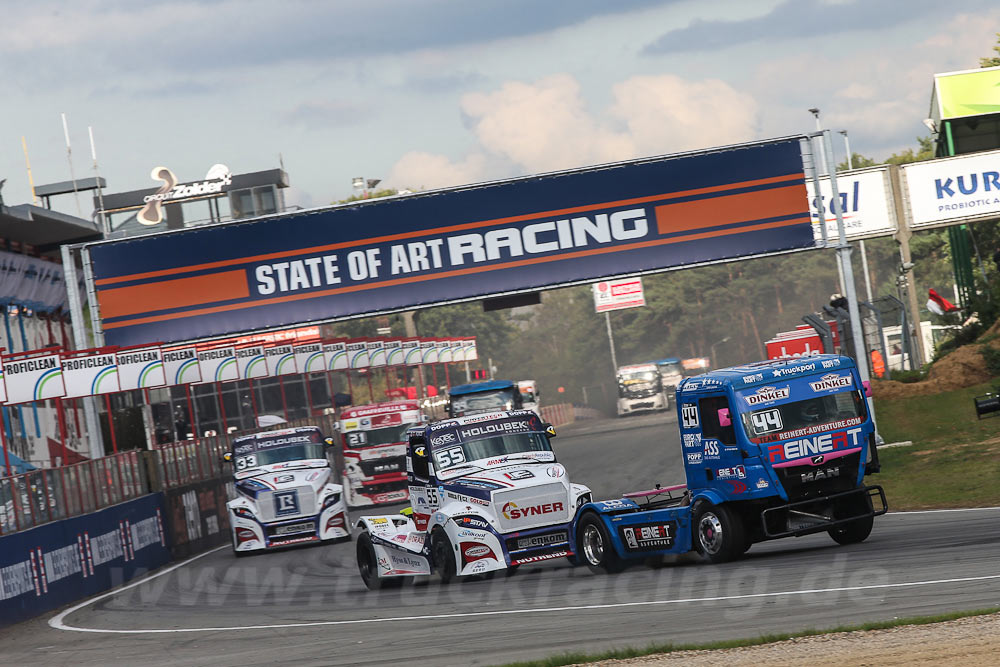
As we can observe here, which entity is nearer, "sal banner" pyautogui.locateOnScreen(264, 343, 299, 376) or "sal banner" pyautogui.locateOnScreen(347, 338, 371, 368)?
"sal banner" pyautogui.locateOnScreen(264, 343, 299, 376)

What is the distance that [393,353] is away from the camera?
4912 centimetres

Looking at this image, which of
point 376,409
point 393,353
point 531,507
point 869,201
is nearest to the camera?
point 531,507

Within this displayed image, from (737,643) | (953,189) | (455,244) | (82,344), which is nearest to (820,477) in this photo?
(737,643)

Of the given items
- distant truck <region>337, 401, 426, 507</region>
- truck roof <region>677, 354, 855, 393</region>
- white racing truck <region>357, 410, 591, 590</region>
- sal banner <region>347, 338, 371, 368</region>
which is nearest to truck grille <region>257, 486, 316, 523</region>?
white racing truck <region>357, 410, 591, 590</region>

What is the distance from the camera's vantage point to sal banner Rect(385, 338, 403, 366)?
159 ft

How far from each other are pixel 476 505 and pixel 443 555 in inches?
32.7

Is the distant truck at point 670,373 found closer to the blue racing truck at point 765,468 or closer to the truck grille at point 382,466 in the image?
the truck grille at point 382,466

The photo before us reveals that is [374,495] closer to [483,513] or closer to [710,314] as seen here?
[483,513]

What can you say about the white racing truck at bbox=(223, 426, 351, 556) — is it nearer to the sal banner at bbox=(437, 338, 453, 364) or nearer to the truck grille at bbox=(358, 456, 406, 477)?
the truck grille at bbox=(358, 456, 406, 477)

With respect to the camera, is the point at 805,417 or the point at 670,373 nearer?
the point at 805,417

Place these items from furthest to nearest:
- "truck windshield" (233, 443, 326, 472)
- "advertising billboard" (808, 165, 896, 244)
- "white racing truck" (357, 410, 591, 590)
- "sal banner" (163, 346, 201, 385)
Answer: "advertising billboard" (808, 165, 896, 244) < "sal banner" (163, 346, 201, 385) < "truck windshield" (233, 443, 326, 472) < "white racing truck" (357, 410, 591, 590)

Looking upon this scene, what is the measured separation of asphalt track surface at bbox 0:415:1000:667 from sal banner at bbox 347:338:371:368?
2518 centimetres

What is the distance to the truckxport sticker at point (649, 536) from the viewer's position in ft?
48.9

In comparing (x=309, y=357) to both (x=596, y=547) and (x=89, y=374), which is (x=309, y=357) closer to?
(x=89, y=374)
